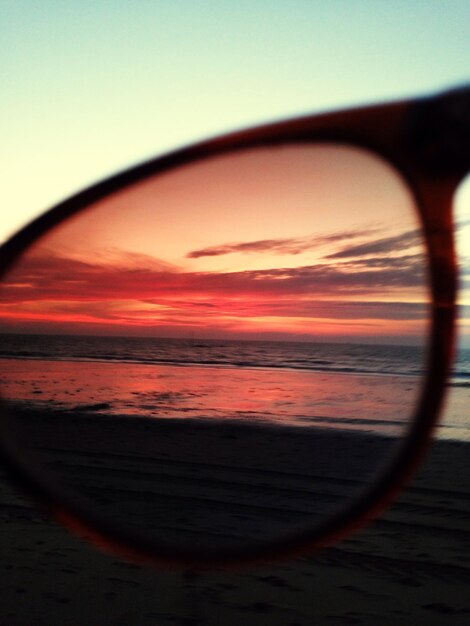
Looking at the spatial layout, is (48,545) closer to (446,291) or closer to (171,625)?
(171,625)

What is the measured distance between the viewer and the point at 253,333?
1522 mm

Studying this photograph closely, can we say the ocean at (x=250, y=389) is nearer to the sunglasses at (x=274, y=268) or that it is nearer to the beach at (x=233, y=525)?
the sunglasses at (x=274, y=268)

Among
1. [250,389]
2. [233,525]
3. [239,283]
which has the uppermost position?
[239,283]

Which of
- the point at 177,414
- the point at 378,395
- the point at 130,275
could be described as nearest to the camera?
the point at 130,275

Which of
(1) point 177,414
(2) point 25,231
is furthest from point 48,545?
(1) point 177,414

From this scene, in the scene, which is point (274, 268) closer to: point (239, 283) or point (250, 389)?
point (239, 283)

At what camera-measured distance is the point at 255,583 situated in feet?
4.94

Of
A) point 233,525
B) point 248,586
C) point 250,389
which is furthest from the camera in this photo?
point 250,389

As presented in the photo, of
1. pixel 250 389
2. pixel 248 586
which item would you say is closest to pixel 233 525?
pixel 248 586

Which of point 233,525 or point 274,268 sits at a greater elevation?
point 274,268

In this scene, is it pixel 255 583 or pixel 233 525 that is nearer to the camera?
pixel 233 525

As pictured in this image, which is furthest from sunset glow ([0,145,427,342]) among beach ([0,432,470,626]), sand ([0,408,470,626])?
beach ([0,432,470,626])

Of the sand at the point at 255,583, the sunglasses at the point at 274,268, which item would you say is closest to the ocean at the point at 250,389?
the sunglasses at the point at 274,268

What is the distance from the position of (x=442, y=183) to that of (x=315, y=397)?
258 inches
